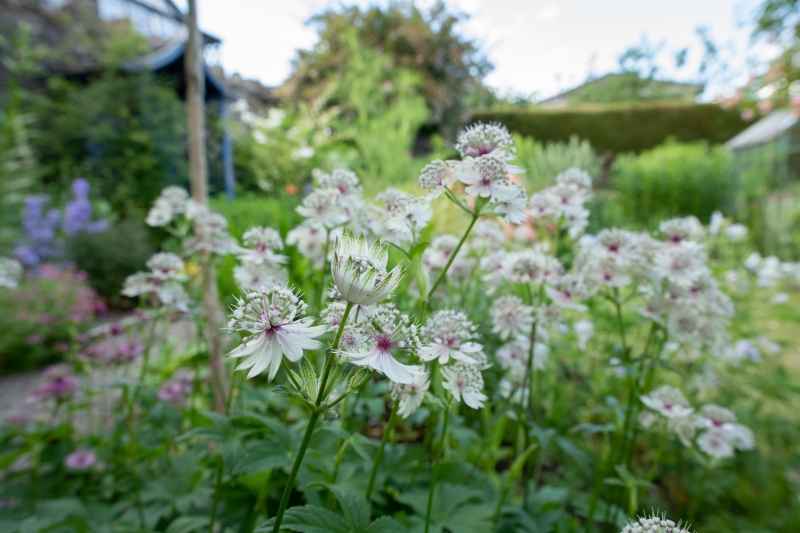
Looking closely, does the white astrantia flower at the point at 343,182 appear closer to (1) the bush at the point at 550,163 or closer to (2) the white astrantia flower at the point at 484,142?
(2) the white astrantia flower at the point at 484,142

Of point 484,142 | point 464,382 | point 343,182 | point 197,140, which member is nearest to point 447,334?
point 464,382

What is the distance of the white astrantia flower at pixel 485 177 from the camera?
75 centimetres

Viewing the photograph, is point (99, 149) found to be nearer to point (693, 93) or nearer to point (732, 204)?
point (732, 204)

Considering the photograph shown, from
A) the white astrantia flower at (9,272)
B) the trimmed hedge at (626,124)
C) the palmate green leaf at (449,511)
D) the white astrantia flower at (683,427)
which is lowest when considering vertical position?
the palmate green leaf at (449,511)

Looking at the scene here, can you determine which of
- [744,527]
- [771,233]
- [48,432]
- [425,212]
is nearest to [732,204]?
[771,233]

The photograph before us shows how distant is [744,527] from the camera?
1.66 meters

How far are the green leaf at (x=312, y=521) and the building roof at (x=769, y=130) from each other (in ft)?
40.2

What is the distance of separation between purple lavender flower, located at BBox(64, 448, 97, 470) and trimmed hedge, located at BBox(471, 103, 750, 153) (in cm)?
1326

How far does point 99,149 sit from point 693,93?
2835cm

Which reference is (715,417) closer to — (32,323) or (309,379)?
(309,379)

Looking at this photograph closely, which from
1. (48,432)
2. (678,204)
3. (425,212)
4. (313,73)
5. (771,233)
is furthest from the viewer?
(313,73)

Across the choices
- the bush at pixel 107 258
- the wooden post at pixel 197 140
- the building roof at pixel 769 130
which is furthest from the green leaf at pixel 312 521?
the building roof at pixel 769 130

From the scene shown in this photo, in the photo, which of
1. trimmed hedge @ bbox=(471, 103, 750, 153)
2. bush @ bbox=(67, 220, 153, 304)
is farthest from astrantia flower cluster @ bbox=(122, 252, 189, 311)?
trimmed hedge @ bbox=(471, 103, 750, 153)

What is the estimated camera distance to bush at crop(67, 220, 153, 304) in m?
4.88
